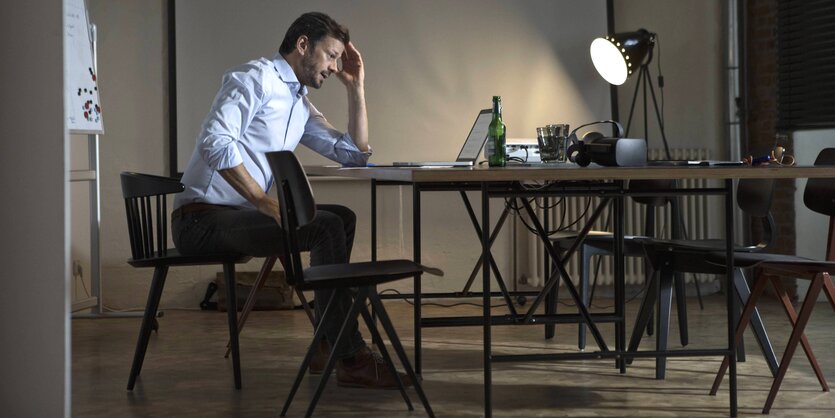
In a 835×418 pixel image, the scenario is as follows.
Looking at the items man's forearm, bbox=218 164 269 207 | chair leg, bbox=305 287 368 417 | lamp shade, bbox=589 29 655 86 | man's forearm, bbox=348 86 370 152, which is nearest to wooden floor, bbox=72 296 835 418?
chair leg, bbox=305 287 368 417

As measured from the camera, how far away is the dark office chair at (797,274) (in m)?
3.04

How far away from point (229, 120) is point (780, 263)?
1835 mm

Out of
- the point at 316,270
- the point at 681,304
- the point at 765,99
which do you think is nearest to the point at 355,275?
the point at 316,270

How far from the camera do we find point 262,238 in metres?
3.35

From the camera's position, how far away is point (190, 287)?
5812 mm

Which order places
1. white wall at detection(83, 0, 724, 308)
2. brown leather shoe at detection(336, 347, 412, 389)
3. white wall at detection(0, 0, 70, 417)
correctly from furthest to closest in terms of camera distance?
white wall at detection(83, 0, 724, 308), brown leather shoe at detection(336, 347, 412, 389), white wall at detection(0, 0, 70, 417)

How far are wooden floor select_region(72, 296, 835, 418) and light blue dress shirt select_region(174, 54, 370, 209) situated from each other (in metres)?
0.69

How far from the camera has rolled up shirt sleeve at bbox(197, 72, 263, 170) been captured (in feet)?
10.9

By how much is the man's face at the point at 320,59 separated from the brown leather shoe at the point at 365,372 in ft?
3.47

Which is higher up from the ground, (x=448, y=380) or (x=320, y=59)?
(x=320, y=59)

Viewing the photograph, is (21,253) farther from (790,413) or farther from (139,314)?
(139,314)

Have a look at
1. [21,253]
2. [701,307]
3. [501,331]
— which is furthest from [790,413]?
[701,307]

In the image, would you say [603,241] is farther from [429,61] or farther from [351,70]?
[429,61]

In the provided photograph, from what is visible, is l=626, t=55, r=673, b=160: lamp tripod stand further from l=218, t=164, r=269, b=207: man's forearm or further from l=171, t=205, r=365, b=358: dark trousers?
l=218, t=164, r=269, b=207: man's forearm
